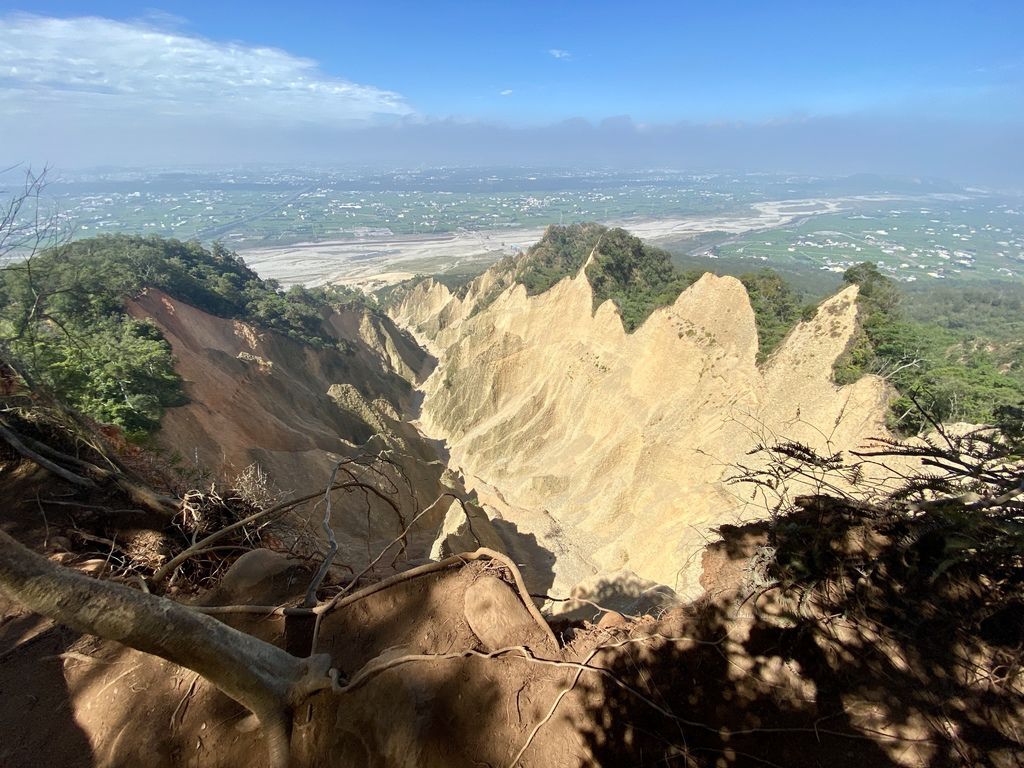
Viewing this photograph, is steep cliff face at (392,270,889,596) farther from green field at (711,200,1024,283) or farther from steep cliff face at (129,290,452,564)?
green field at (711,200,1024,283)

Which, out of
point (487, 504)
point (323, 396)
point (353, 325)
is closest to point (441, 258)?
point (353, 325)

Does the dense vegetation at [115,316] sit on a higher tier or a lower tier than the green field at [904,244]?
higher

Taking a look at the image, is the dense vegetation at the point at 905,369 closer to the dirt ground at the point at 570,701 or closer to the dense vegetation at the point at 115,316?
the dirt ground at the point at 570,701

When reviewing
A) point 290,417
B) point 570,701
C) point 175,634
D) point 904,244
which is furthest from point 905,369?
point 904,244

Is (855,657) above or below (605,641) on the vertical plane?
above

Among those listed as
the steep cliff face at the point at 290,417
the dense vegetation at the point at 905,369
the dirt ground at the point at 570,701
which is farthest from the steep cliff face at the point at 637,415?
the dirt ground at the point at 570,701

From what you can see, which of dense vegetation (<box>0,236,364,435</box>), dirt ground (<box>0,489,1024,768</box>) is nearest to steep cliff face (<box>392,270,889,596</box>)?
dirt ground (<box>0,489,1024,768</box>)

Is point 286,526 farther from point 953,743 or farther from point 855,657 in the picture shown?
point 953,743

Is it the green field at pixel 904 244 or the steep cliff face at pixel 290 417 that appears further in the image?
the green field at pixel 904 244
